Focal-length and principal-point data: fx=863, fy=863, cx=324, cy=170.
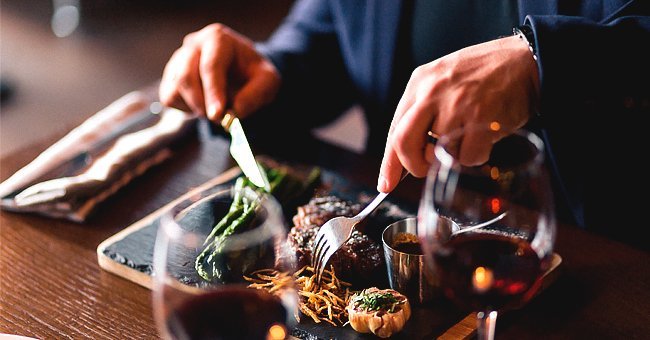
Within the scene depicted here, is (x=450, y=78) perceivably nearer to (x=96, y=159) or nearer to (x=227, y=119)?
(x=227, y=119)

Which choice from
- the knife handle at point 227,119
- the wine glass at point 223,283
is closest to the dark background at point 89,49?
the knife handle at point 227,119

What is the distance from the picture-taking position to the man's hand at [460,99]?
3.60 ft

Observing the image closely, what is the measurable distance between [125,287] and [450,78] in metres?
0.55

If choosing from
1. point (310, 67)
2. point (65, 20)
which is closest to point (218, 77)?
point (310, 67)

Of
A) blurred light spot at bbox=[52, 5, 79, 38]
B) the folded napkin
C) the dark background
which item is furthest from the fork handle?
blurred light spot at bbox=[52, 5, 79, 38]

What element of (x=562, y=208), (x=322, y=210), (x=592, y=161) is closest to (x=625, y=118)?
(x=592, y=161)

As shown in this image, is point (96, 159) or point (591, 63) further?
point (96, 159)

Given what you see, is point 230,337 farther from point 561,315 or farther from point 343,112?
point 343,112

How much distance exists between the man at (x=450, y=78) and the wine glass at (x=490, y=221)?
5cm

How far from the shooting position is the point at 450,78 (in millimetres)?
1123

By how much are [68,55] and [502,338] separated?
340cm

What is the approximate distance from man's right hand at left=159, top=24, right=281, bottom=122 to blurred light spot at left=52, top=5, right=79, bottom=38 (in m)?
2.92

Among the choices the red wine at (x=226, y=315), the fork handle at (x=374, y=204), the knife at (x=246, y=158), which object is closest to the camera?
the red wine at (x=226, y=315)

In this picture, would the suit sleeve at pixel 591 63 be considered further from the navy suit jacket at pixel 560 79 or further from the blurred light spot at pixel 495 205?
the blurred light spot at pixel 495 205
